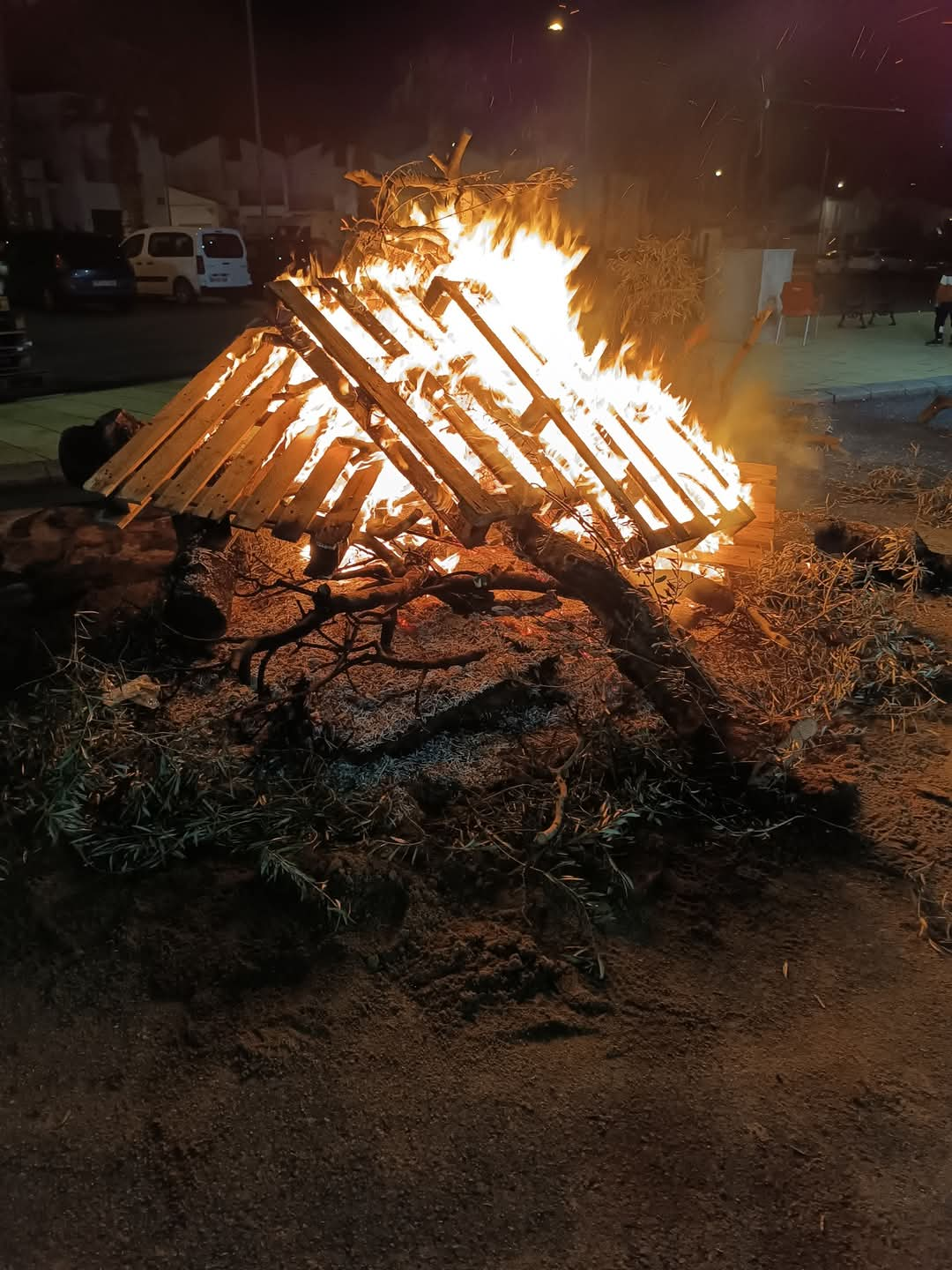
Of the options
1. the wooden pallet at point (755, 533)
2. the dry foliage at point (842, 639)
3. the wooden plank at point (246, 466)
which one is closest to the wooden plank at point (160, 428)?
the wooden plank at point (246, 466)

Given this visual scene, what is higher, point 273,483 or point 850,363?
point 273,483

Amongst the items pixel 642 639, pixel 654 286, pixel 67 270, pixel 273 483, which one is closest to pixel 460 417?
pixel 273 483

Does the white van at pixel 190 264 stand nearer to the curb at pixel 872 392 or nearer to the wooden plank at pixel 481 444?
Result: the curb at pixel 872 392

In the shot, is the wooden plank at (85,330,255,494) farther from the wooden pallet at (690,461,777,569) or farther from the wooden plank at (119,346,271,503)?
the wooden pallet at (690,461,777,569)

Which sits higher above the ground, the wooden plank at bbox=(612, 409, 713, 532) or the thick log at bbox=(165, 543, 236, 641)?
the wooden plank at bbox=(612, 409, 713, 532)

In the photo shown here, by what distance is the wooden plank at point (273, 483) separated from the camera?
364 cm

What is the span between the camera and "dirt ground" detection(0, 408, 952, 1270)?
6.42 ft

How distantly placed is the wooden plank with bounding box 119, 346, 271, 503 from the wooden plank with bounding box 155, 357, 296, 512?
4 centimetres

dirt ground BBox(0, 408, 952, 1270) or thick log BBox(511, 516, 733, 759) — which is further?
thick log BBox(511, 516, 733, 759)


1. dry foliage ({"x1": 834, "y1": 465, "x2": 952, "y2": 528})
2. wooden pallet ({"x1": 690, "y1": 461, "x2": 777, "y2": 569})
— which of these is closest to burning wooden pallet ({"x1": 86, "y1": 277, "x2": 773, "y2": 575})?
wooden pallet ({"x1": 690, "y1": 461, "x2": 777, "y2": 569})

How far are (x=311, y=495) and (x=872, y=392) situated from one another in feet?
33.2

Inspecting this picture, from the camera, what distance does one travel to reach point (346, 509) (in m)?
3.71

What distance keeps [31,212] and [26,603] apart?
1474 inches

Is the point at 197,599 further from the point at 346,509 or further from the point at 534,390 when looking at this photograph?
the point at 534,390
